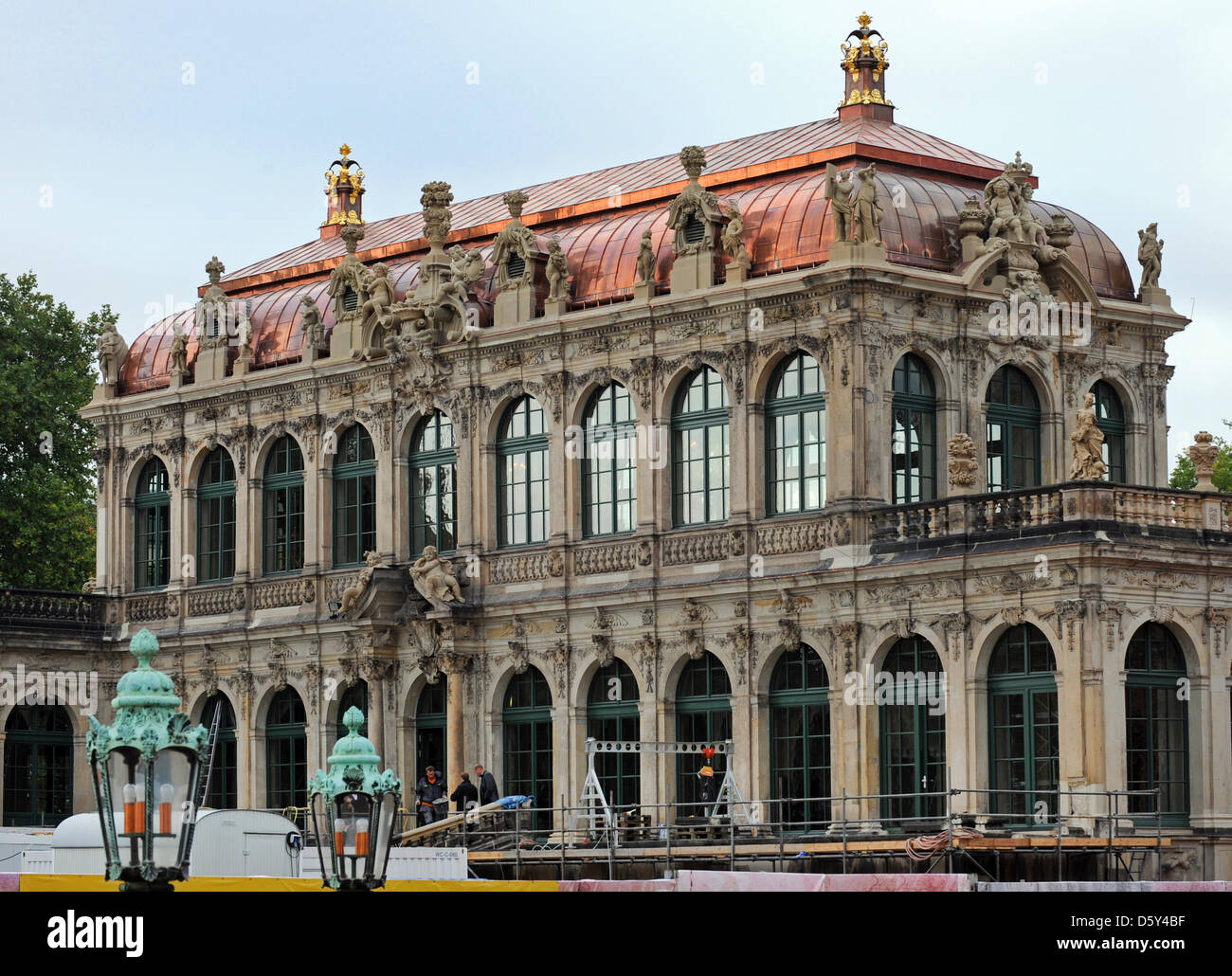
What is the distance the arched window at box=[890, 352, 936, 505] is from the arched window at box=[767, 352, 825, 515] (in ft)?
4.01

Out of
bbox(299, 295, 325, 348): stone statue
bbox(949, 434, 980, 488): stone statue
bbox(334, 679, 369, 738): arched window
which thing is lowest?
bbox(334, 679, 369, 738): arched window

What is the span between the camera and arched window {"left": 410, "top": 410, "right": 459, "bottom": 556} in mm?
48250

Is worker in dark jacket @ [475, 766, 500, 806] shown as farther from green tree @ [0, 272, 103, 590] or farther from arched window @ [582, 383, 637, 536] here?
green tree @ [0, 272, 103, 590]

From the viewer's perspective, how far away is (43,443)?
65.7 m

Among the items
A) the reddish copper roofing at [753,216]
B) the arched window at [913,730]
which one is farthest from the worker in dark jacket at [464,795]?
the reddish copper roofing at [753,216]

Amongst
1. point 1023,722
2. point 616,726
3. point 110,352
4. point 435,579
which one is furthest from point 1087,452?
point 110,352

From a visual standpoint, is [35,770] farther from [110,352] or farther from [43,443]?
[43,443]

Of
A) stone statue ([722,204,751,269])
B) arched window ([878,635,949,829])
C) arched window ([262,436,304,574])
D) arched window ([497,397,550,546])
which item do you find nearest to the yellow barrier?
arched window ([878,635,949,829])

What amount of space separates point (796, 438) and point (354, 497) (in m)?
11.1

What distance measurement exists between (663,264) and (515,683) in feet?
25.9

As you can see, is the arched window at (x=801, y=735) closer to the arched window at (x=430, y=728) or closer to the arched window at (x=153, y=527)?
the arched window at (x=430, y=728)

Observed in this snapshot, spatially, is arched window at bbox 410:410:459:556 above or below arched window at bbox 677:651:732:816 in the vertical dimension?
above

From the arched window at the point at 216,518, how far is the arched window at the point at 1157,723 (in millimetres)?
20642
